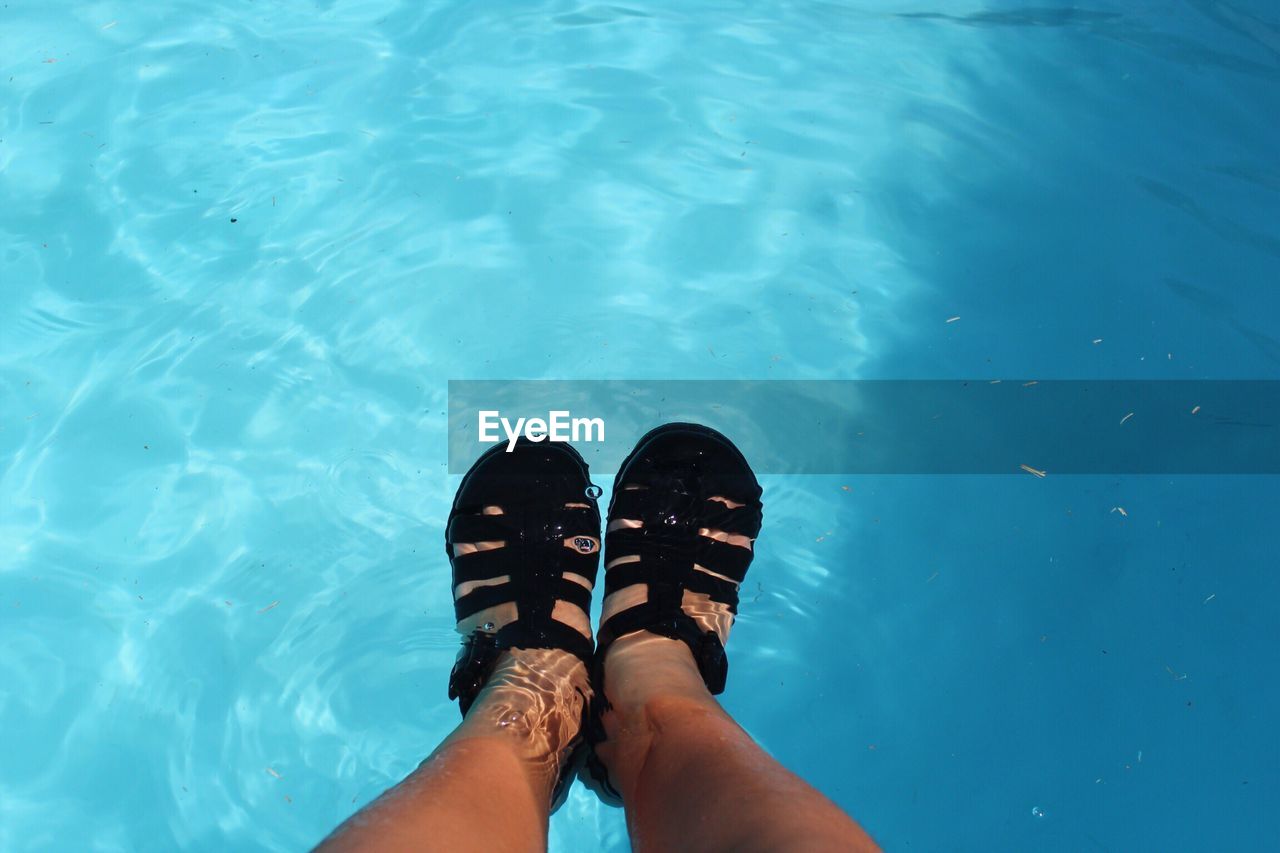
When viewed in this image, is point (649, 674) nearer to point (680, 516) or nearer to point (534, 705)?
point (534, 705)

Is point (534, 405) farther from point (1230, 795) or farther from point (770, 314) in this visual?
point (1230, 795)

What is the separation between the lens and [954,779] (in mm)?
1770

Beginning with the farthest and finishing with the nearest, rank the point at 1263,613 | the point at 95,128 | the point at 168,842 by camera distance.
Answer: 1. the point at 95,128
2. the point at 1263,613
3. the point at 168,842

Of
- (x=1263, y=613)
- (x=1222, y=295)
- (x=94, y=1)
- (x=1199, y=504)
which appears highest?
(x=94, y=1)

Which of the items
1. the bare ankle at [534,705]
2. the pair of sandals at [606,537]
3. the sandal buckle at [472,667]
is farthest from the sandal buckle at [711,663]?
the sandal buckle at [472,667]

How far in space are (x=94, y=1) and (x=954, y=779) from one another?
108 inches

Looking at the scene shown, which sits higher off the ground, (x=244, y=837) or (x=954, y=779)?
(x=954, y=779)

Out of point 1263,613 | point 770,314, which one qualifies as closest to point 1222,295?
point 1263,613

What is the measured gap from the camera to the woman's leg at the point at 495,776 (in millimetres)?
1027

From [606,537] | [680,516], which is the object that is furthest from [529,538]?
[680,516]

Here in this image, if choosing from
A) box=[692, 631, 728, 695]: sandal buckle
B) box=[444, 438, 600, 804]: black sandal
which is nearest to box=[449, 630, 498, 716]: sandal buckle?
box=[444, 438, 600, 804]: black sandal

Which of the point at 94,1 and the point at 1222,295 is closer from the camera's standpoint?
the point at 1222,295

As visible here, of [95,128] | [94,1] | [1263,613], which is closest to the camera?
[1263,613]

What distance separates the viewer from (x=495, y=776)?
1211 mm
